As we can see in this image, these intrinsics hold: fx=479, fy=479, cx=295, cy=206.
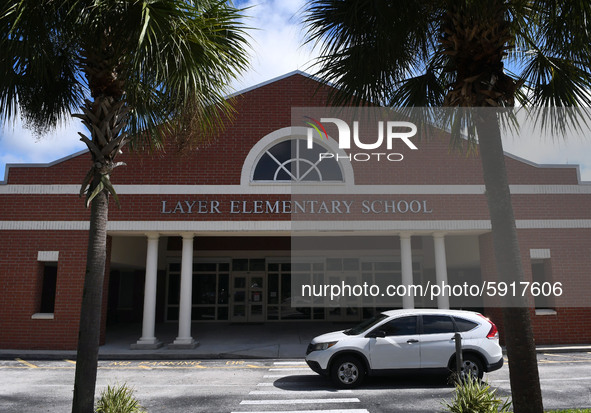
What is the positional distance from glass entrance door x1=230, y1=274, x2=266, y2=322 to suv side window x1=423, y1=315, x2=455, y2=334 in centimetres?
1409

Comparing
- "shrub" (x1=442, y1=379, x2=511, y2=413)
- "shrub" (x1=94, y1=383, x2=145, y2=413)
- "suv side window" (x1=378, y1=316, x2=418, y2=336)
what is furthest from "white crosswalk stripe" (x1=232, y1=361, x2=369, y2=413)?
"shrub" (x1=94, y1=383, x2=145, y2=413)

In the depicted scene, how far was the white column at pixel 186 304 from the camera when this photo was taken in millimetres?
15508

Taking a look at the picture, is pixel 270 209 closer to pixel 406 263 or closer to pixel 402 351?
pixel 406 263

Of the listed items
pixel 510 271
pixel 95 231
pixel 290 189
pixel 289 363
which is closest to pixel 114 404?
pixel 95 231

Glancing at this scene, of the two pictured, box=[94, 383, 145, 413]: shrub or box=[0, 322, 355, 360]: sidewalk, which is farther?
box=[0, 322, 355, 360]: sidewalk

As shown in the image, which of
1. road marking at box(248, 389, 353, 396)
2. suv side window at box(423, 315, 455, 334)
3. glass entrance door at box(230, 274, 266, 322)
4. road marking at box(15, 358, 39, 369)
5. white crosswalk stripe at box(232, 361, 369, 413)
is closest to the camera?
white crosswalk stripe at box(232, 361, 369, 413)

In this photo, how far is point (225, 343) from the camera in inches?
655

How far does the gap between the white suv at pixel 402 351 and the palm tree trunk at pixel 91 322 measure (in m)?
5.20

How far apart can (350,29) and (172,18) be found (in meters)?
2.21

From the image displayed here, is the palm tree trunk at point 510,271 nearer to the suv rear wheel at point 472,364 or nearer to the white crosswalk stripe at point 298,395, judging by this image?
the white crosswalk stripe at point 298,395

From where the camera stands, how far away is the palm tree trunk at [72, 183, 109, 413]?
18.3 feet

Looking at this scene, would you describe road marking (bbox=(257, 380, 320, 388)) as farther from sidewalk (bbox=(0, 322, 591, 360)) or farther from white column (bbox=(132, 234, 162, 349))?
white column (bbox=(132, 234, 162, 349))

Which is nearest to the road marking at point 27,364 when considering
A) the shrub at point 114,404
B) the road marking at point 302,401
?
the road marking at point 302,401

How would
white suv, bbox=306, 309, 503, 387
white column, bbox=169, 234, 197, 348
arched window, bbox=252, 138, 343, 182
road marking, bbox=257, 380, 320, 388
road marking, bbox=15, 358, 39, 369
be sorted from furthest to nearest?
1. arched window, bbox=252, 138, 343, 182
2. white column, bbox=169, 234, 197, 348
3. road marking, bbox=15, 358, 39, 369
4. road marking, bbox=257, 380, 320, 388
5. white suv, bbox=306, 309, 503, 387
